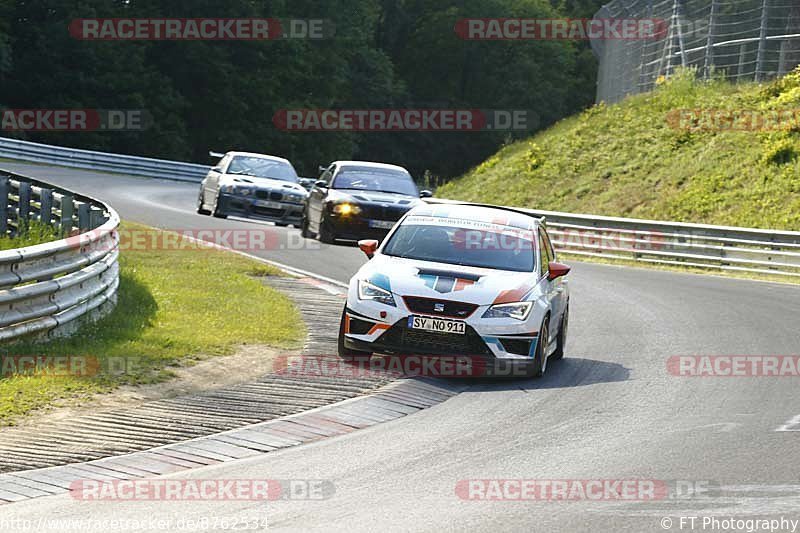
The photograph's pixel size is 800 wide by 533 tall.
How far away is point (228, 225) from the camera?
2739 centimetres

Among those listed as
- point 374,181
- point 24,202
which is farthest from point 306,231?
point 24,202

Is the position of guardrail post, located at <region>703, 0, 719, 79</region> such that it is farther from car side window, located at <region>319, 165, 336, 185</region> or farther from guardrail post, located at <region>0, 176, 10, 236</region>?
guardrail post, located at <region>0, 176, 10, 236</region>

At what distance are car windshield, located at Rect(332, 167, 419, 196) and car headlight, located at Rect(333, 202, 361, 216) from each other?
0.73m

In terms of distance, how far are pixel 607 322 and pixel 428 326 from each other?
5.42m

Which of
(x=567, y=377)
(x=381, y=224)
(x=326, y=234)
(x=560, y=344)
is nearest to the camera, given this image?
(x=567, y=377)

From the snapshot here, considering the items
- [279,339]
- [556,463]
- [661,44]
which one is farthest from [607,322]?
[661,44]

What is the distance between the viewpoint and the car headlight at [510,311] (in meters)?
11.9

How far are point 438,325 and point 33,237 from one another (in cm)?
825

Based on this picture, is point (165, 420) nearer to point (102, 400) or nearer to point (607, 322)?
point (102, 400)

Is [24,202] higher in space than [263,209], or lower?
higher

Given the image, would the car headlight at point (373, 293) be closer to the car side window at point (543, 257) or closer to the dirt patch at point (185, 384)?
the dirt patch at point (185, 384)

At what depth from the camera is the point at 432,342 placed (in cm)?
1181

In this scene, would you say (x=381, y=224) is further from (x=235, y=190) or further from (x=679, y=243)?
(x=679, y=243)

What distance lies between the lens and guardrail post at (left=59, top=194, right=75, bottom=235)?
17656 mm
